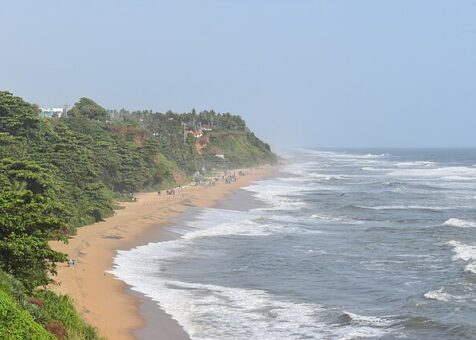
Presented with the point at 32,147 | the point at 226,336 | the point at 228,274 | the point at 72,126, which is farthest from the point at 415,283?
the point at 72,126

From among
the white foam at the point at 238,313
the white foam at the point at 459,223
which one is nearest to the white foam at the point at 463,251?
the white foam at the point at 459,223

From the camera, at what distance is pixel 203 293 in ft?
78.5

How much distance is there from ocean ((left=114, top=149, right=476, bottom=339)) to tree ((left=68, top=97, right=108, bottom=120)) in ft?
112

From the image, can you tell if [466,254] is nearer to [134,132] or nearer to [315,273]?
[315,273]

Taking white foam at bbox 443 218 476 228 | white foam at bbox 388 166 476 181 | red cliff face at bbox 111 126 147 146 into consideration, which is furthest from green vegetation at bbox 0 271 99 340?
white foam at bbox 388 166 476 181

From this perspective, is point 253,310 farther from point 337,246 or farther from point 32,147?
point 32,147

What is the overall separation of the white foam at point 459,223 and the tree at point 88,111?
48.8 m

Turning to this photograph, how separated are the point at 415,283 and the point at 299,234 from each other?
13.2m

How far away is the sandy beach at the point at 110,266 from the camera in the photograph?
19984 mm

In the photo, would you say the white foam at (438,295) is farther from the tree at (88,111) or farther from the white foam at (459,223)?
the tree at (88,111)

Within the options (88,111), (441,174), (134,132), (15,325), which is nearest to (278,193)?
(134,132)

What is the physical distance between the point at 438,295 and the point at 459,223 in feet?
68.6

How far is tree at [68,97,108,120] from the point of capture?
260 ft

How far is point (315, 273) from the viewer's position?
92.0ft
